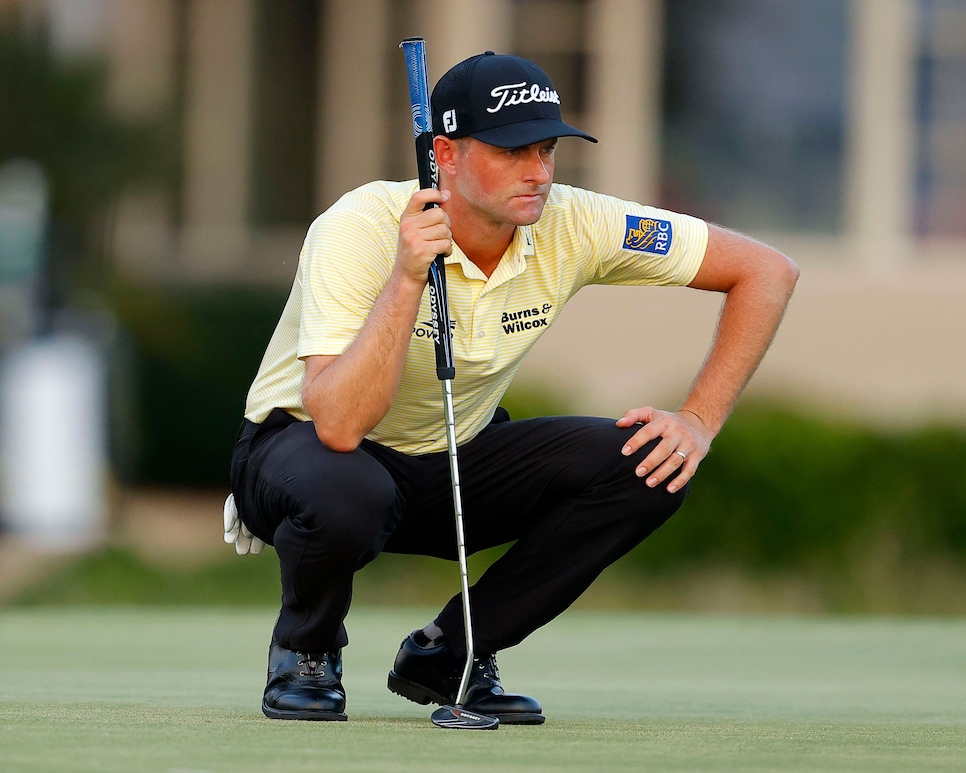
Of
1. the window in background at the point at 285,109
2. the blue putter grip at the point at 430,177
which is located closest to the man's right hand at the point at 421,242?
the blue putter grip at the point at 430,177

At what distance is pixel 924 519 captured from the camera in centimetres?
997

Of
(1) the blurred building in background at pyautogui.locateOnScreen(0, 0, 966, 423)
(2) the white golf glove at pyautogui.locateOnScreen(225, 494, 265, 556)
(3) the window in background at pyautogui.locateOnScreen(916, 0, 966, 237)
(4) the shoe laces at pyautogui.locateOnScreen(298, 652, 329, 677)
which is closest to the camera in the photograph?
(4) the shoe laces at pyautogui.locateOnScreen(298, 652, 329, 677)

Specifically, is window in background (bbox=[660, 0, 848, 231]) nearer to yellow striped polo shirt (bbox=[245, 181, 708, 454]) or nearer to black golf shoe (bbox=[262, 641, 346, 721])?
yellow striped polo shirt (bbox=[245, 181, 708, 454])

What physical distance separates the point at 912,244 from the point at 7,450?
20.6 ft

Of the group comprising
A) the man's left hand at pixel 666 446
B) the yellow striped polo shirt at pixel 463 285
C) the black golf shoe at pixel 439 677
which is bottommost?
the black golf shoe at pixel 439 677

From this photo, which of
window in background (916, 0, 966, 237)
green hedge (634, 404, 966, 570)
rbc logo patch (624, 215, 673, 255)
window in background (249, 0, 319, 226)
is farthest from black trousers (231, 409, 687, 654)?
window in background (249, 0, 319, 226)

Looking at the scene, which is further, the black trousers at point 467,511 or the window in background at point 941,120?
the window in background at point 941,120

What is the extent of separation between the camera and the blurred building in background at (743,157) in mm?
12523

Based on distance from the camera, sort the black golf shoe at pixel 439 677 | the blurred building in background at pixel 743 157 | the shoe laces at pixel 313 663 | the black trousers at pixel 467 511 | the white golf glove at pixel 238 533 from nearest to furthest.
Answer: the black trousers at pixel 467 511 < the shoe laces at pixel 313 663 < the black golf shoe at pixel 439 677 < the white golf glove at pixel 238 533 < the blurred building in background at pixel 743 157

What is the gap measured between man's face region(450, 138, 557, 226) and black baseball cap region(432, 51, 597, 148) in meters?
0.03

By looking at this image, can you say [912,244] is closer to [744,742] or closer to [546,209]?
[546,209]

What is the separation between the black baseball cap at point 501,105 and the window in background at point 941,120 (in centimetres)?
893

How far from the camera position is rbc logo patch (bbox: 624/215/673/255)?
4.64 metres

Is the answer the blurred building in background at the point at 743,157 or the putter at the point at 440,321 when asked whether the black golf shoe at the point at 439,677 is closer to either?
the putter at the point at 440,321
